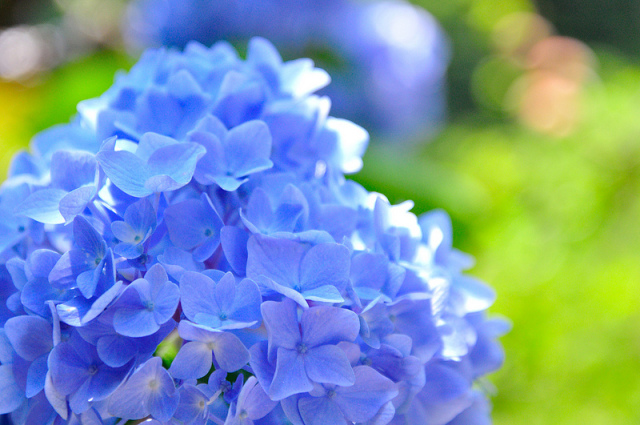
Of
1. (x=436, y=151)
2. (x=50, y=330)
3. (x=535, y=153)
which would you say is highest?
(x=50, y=330)

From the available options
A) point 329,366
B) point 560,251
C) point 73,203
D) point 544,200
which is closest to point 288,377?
point 329,366

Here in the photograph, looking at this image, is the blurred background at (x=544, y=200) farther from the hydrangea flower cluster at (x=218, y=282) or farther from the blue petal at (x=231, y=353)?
the blue petal at (x=231, y=353)

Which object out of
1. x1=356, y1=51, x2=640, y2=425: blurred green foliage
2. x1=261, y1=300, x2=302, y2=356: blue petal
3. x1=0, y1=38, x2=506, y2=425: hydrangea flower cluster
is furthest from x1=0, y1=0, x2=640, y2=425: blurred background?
x1=261, y1=300, x2=302, y2=356: blue petal

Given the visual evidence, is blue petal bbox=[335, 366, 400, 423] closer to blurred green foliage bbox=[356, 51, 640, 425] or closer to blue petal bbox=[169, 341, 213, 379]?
blue petal bbox=[169, 341, 213, 379]

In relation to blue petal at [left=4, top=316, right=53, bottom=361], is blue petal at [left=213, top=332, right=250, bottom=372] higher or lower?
higher

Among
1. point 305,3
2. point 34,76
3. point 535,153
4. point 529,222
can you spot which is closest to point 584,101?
point 535,153

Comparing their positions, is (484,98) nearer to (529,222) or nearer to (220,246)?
(529,222)

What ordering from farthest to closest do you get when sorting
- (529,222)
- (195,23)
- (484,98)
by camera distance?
1. (484,98)
2. (195,23)
3. (529,222)
